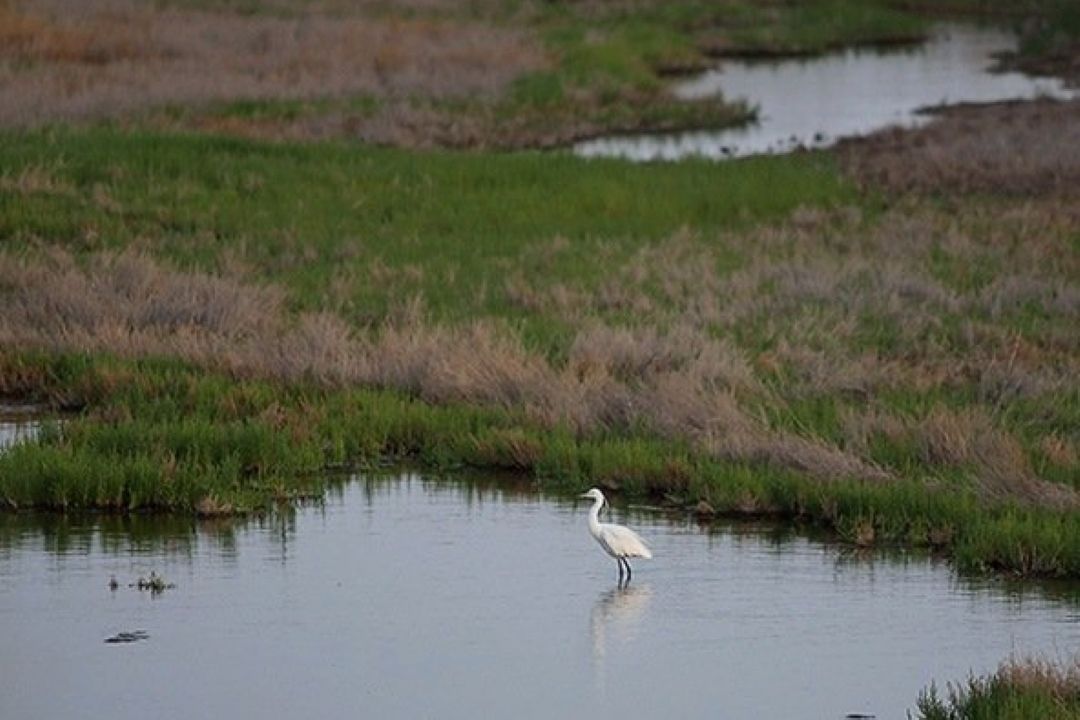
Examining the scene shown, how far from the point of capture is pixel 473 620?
42.5ft

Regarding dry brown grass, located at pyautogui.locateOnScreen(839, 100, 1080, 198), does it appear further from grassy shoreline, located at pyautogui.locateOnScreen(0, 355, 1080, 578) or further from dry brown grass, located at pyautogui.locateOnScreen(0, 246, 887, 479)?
grassy shoreline, located at pyautogui.locateOnScreen(0, 355, 1080, 578)

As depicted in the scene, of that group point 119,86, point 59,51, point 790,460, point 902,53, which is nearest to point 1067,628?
point 790,460

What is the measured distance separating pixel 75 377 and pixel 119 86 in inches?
751

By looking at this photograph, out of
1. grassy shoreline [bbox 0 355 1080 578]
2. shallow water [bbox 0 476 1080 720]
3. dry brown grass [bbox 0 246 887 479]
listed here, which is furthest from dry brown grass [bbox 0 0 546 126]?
shallow water [bbox 0 476 1080 720]

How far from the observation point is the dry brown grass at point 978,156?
102ft

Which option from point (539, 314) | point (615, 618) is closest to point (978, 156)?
point (539, 314)

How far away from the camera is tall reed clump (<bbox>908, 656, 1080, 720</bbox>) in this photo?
1005cm

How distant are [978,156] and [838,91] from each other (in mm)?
14948

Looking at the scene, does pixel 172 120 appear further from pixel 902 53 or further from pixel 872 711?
pixel 902 53

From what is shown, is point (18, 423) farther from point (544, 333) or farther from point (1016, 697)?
point (1016, 697)

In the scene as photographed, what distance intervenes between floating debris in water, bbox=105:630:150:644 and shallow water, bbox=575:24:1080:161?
20431 millimetres

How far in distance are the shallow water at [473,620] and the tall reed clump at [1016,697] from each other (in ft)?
2.04

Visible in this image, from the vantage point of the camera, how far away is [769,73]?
174 ft

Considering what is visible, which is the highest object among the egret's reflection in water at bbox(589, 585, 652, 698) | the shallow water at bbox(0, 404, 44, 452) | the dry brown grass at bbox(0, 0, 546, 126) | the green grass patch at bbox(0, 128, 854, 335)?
the dry brown grass at bbox(0, 0, 546, 126)
